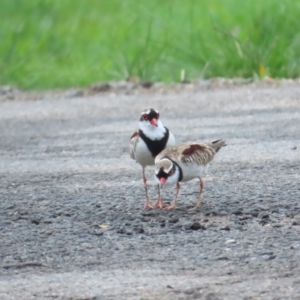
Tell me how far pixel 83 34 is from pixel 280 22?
8.19 meters

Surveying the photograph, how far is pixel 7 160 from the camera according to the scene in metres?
9.96

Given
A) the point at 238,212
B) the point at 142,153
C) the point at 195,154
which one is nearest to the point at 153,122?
the point at 142,153

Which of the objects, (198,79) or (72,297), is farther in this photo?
(198,79)

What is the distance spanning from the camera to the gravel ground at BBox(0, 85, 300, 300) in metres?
5.49

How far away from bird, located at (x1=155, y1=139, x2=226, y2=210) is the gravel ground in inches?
9.7

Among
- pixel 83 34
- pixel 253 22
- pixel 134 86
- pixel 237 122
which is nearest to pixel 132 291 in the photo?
pixel 237 122

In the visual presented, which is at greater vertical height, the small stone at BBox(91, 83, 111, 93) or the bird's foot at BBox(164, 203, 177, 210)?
the small stone at BBox(91, 83, 111, 93)

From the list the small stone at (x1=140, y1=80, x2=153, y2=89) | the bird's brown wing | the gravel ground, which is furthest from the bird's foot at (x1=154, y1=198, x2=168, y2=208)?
the small stone at (x1=140, y1=80, x2=153, y2=89)

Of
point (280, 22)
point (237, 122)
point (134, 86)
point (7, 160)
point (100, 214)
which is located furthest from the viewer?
point (280, 22)

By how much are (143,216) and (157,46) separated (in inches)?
364

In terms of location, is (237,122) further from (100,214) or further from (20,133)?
(100,214)

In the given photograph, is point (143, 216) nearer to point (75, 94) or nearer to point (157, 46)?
point (75, 94)

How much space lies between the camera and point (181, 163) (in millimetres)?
7074

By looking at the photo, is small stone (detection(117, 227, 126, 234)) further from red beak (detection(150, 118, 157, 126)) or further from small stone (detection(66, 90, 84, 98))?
small stone (detection(66, 90, 84, 98))
